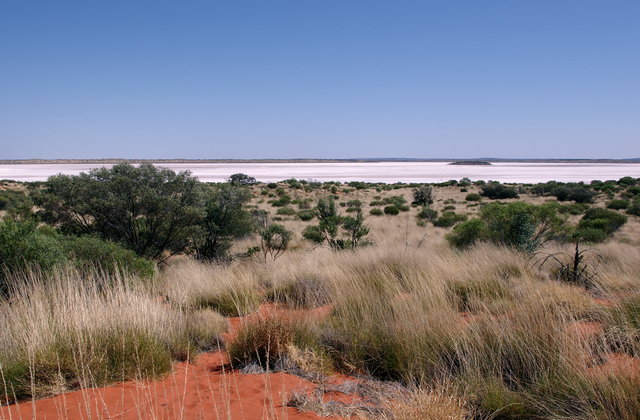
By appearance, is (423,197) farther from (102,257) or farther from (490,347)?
(490,347)

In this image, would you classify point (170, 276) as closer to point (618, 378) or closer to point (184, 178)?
point (184, 178)

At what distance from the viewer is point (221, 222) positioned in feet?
44.2

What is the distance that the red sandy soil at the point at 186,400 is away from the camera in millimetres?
3340

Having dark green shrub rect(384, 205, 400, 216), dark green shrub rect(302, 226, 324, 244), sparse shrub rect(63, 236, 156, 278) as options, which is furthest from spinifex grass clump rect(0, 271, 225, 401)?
dark green shrub rect(384, 205, 400, 216)

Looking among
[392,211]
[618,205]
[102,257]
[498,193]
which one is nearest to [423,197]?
[392,211]

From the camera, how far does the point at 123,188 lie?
11.0 meters

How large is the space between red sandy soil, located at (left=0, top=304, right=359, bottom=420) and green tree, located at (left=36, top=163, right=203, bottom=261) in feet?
24.5

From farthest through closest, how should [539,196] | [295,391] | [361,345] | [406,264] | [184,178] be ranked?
1. [539,196]
2. [184,178]
3. [406,264]
4. [361,345]
5. [295,391]

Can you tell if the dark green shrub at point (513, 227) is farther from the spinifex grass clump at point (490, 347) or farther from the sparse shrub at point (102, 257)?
the sparse shrub at point (102, 257)

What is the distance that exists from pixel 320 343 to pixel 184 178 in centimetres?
851

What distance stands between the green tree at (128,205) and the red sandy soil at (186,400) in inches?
294

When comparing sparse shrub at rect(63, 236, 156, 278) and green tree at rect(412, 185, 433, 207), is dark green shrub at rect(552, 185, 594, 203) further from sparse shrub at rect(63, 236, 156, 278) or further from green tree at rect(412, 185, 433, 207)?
sparse shrub at rect(63, 236, 156, 278)

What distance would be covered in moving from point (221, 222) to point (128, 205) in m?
2.99

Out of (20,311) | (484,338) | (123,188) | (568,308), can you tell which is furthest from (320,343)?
(123,188)
